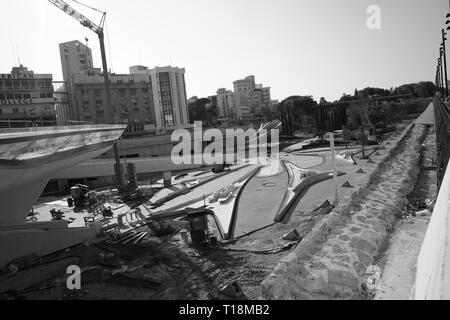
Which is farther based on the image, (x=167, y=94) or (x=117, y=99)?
(x=167, y=94)

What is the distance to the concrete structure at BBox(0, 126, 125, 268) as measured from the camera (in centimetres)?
1073

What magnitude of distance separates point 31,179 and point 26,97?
47.1 metres

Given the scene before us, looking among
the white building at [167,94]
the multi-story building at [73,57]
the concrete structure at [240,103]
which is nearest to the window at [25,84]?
the white building at [167,94]

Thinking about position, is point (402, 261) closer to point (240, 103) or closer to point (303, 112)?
point (303, 112)

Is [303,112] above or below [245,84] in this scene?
below

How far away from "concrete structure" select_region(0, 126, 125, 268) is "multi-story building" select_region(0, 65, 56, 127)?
40.1 metres

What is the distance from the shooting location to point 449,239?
12.2 ft

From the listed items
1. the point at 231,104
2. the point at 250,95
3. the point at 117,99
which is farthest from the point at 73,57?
the point at 250,95

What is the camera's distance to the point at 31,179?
1486cm

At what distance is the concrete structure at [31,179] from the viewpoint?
1073cm

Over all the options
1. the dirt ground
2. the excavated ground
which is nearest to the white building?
the excavated ground
